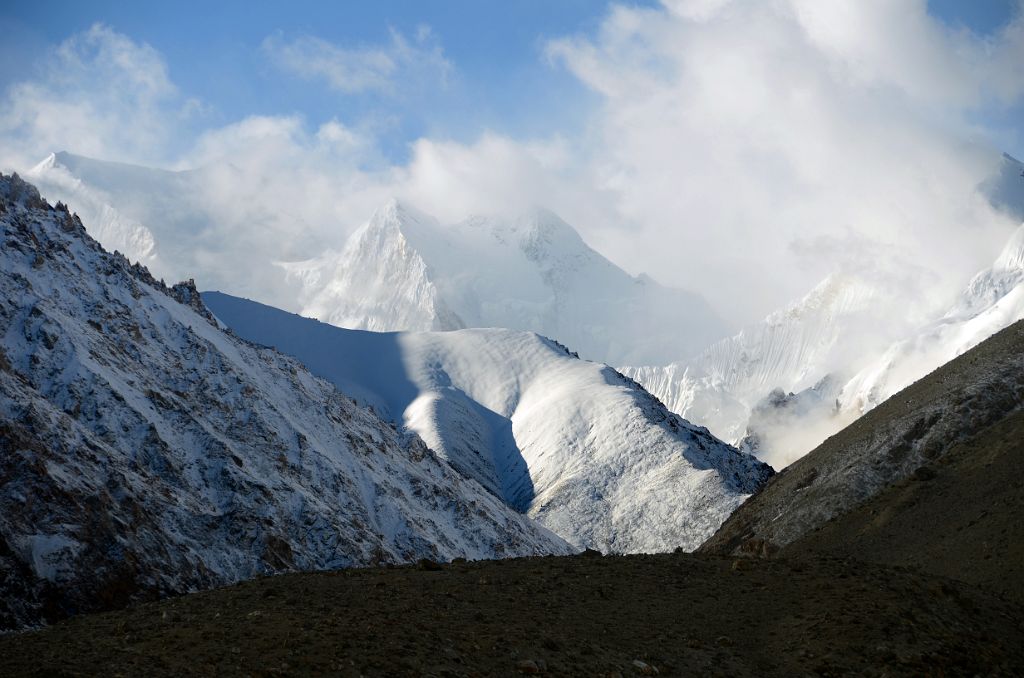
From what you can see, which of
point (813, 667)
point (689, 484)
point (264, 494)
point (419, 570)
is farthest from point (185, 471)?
point (689, 484)

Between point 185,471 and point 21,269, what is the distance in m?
26.7

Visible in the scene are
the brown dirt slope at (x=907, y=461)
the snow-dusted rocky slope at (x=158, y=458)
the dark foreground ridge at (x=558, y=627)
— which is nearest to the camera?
the dark foreground ridge at (x=558, y=627)

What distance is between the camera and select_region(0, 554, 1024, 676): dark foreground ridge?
1092 inches

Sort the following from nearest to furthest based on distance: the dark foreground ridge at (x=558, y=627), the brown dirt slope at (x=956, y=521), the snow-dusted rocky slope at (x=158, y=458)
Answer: the dark foreground ridge at (x=558, y=627)
the brown dirt slope at (x=956, y=521)
the snow-dusted rocky slope at (x=158, y=458)

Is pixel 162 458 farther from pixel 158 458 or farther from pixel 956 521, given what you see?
pixel 956 521

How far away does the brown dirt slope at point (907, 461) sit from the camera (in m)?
50.3

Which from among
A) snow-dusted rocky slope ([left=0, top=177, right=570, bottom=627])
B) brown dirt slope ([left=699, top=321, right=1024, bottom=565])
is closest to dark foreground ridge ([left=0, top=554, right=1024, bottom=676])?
brown dirt slope ([left=699, top=321, right=1024, bottom=565])

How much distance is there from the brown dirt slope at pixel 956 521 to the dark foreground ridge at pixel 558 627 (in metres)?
5.74

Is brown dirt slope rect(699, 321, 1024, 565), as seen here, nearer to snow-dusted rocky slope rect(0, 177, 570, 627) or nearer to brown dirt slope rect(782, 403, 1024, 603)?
brown dirt slope rect(782, 403, 1024, 603)

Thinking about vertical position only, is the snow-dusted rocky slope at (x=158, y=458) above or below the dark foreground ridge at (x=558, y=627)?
above

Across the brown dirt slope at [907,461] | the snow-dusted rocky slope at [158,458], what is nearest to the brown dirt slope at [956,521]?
the brown dirt slope at [907,461]

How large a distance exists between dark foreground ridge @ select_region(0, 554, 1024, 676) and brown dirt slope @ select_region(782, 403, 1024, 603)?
18.8 ft

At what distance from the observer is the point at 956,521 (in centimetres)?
4769

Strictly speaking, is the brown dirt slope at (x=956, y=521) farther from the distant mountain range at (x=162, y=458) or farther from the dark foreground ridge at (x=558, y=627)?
the distant mountain range at (x=162, y=458)
